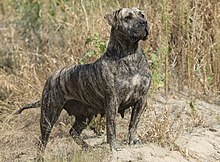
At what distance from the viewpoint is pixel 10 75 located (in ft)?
35.6

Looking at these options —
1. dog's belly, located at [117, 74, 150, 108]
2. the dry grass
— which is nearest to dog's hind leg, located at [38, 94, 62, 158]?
dog's belly, located at [117, 74, 150, 108]

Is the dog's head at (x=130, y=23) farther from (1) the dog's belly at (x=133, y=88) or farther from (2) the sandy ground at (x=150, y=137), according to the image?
(2) the sandy ground at (x=150, y=137)

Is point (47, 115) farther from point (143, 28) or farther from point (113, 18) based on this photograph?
point (143, 28)

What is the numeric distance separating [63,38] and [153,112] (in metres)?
2.96

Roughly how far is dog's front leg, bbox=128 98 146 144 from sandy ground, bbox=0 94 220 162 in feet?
0.29

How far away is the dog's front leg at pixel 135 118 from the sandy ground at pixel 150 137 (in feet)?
0.29

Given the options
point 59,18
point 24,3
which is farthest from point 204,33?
point 24,3

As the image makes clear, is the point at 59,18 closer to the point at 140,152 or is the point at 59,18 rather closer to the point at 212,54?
the point at 212,54

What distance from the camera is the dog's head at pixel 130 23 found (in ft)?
21.7

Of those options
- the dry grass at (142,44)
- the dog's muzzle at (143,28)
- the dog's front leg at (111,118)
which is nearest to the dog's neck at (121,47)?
the dog's muzzle at (143,28)

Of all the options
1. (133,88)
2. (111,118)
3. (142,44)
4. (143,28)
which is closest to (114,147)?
(111,118)

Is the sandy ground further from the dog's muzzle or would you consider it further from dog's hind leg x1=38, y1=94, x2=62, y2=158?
the dog's muzzle

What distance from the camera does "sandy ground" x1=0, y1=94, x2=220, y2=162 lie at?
22.7ft

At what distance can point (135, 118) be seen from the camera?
707 cm
